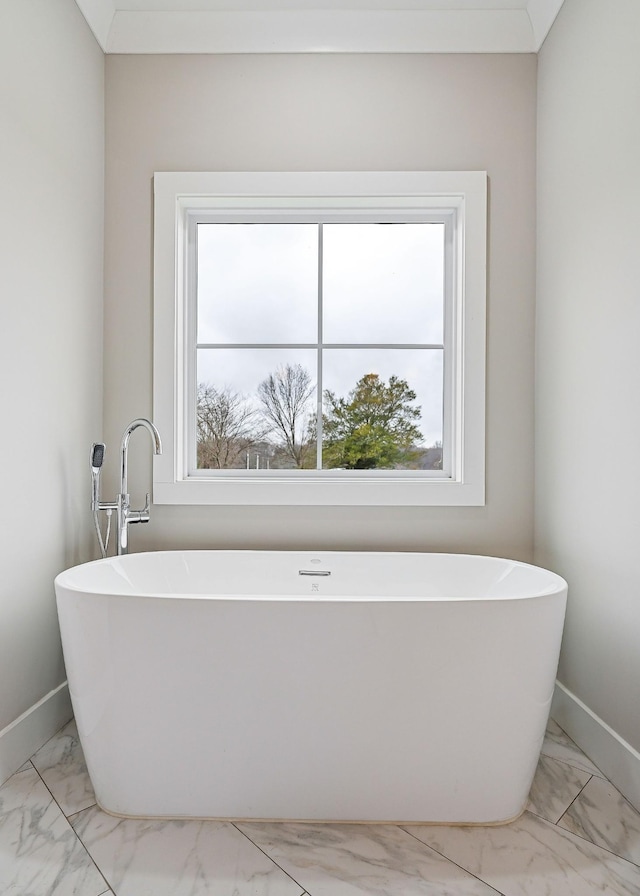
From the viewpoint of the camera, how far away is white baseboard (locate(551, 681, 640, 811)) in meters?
1.58

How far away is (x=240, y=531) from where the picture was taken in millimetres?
2283

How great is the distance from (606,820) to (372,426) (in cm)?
150

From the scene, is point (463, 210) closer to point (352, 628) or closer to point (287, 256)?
point (287, 256)

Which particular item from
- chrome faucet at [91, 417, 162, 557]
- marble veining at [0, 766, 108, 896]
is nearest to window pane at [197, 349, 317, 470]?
chrome faucet at [91, 417, 162, 557]

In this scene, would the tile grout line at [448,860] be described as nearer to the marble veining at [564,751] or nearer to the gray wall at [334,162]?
the marble veining at [564,751]

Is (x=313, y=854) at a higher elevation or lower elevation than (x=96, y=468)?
lower

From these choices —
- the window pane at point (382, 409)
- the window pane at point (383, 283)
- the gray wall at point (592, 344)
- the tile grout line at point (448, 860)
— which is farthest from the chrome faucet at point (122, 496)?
the gray wall at point (592, 344)

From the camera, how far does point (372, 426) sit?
2438 millimetres

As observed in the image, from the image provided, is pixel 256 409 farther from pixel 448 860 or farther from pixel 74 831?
pixel 448 860

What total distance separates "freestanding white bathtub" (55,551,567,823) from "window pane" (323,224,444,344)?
1.31 meters

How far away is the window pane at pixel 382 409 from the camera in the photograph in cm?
243

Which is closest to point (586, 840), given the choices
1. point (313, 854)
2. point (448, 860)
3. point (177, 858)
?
point (448, 860)

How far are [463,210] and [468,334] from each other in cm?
48

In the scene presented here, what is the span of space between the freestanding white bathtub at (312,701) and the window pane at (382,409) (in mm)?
1028
